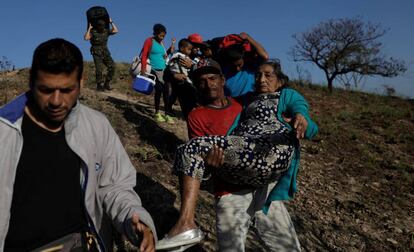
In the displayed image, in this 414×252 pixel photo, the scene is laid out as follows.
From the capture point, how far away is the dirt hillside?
5.07 m

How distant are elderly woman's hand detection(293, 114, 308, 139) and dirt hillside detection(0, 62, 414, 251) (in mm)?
2034

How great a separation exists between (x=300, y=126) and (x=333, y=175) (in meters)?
4.72

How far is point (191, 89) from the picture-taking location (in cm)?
631

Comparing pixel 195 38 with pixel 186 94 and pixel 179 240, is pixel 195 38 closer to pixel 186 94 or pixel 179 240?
pixel 186 94

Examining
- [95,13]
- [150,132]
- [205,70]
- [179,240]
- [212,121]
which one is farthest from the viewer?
[95,13]

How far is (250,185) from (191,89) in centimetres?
329

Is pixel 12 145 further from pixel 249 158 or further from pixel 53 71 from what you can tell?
pixel 249 158

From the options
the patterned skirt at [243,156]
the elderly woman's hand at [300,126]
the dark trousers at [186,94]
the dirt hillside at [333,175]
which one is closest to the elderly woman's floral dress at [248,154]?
the patterned skirt at [243,156]

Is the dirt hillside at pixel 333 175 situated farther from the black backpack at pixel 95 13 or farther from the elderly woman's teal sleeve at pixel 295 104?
the elderly woman's teal sleeve at pixel 295 104

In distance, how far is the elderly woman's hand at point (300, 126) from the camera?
2.81 metres

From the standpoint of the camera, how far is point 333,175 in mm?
7227

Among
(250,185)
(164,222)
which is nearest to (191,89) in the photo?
(164,222)

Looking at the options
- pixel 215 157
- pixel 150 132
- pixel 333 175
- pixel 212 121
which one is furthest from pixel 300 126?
pixel 150 132

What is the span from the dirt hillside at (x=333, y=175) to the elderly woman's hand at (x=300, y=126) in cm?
203
